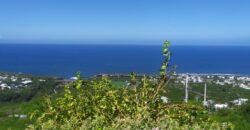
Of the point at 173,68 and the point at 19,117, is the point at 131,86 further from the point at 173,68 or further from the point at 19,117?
the point at 19,117

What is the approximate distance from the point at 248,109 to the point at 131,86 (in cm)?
393

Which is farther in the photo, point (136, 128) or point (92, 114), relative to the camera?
point (92, 114)

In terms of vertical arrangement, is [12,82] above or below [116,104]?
below

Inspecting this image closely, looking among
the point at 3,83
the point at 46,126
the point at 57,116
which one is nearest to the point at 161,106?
the point at 57,116

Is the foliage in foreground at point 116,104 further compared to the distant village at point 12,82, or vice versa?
the distant village at point 12,82

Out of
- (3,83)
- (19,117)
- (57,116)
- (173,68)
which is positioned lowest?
(3,83)

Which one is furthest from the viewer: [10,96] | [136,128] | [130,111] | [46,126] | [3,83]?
[3,83]

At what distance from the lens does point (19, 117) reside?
8742 mm

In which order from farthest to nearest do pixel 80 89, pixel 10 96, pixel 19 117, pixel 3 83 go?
pixel 3 83, pixel 10 96, pixel 19 117, pixel 80 89

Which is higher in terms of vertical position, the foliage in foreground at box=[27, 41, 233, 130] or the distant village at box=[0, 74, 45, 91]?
the foliage in foreground at box=[27, 41, 233, 130]

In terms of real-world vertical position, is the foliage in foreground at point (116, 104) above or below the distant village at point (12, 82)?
above

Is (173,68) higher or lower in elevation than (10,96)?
higher

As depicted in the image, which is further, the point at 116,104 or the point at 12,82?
the point at 12,82

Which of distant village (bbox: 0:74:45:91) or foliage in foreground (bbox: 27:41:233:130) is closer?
foliage in foreground (bbox: 27:41:233:130)
